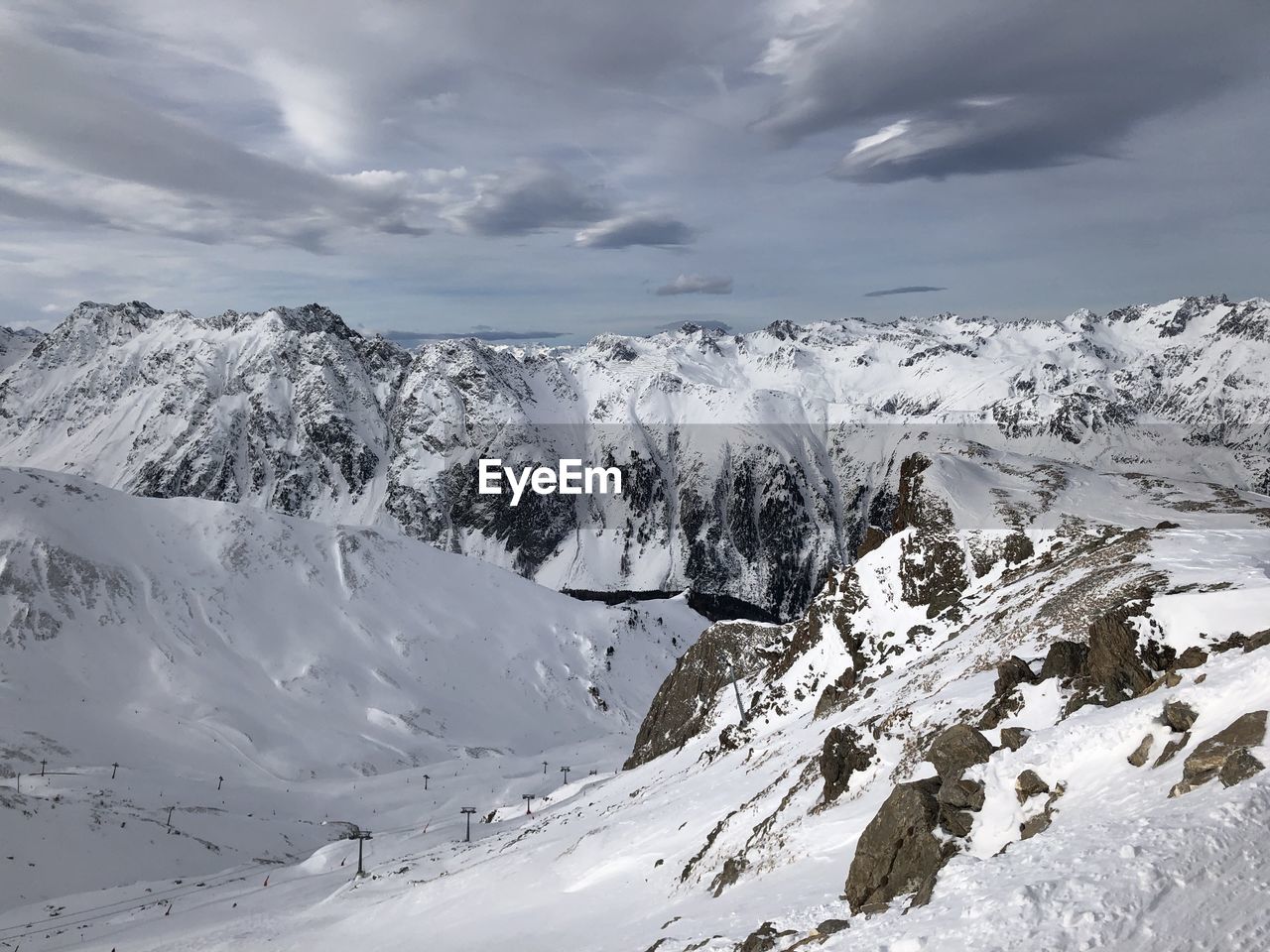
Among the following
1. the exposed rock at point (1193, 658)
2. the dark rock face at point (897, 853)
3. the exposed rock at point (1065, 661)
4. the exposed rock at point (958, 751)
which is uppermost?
the exposed rock at point (1193, 658)

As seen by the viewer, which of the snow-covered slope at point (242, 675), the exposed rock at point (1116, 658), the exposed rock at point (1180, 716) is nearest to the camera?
the exposed rock at point (1180, 716)

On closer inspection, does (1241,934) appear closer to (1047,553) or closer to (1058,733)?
(1058,733)

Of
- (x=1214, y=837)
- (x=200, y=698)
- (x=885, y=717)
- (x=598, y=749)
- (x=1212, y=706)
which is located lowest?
(x=598, y=749)

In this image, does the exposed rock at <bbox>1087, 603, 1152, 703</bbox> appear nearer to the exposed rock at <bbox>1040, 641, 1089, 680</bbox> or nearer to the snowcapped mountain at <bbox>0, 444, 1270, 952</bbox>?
the snowcapped mountain at <bbox>0, 444, 1270, 952</bbox>

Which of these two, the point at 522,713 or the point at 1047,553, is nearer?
the point at 1047,553

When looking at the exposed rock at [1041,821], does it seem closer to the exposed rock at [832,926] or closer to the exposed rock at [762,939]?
the exposed rock at [832,926]

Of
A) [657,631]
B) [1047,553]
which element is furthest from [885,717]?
Result: [657,631]

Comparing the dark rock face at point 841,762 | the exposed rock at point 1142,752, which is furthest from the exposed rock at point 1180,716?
the dark rock face at point 841,762
